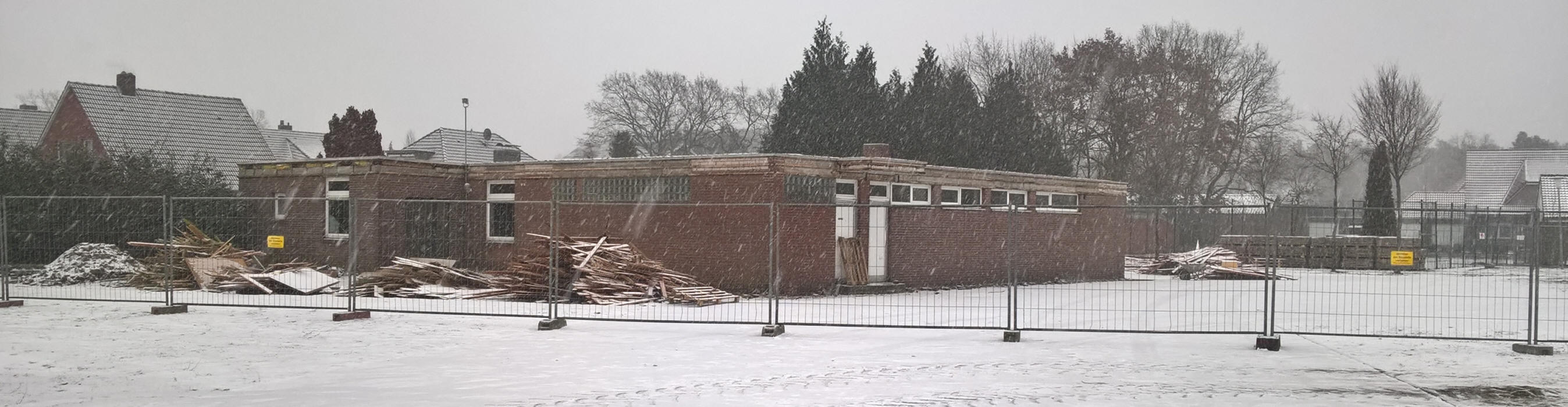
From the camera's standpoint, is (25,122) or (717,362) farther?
(25,122)

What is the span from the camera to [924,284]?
20.1m

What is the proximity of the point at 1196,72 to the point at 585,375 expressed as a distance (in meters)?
37.4

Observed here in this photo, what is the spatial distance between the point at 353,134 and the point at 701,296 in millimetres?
31743

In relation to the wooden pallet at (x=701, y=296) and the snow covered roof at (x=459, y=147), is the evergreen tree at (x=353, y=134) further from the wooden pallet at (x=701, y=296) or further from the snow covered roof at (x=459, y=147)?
the wooden pallet at (x=701, y=296)

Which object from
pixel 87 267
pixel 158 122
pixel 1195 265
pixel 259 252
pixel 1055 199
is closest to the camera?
pixel 259 252

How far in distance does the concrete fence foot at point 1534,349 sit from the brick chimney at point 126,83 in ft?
126

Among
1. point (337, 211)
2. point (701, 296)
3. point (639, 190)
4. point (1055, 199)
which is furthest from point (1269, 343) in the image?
point (337, 211)

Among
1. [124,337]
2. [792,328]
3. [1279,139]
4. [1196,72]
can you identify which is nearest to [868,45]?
[1196,72]

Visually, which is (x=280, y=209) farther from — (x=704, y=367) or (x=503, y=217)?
(x=704, y=367)

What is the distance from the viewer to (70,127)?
36125 mm

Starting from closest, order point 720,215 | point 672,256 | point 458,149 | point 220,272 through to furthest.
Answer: point 220,272 → point 720,215 → point 672,256 → point 458,149

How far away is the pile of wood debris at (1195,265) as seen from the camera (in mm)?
19938

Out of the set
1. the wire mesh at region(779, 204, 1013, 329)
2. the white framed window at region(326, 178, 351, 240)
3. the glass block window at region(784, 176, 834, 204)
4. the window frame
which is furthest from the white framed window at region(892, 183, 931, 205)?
the white framed window at region(326, 178, 351, 240)

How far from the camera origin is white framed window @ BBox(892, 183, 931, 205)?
65.0 feet
